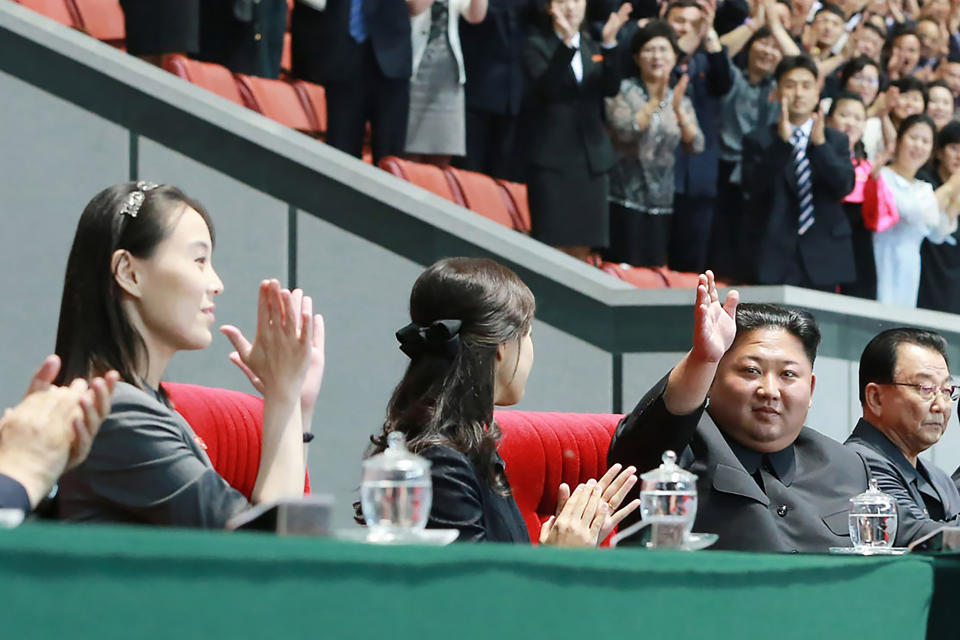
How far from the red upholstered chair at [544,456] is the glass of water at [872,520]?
2.77ft

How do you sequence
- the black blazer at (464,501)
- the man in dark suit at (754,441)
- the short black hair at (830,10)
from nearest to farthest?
1. the black blazer at (464,501)
2. the man in dark suit at (754,441)
3. the short black hair at (830,10)

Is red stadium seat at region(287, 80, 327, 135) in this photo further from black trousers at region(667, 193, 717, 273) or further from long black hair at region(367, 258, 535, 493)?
long black hair at region(367, 258, 535, 493)

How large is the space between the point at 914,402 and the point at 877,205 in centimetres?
289

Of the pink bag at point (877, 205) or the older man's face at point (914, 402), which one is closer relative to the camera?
the older man's face at point (914, 402)

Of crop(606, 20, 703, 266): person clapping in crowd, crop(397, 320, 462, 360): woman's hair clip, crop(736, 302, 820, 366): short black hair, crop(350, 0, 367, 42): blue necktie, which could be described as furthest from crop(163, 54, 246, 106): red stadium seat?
crop(397, 320, 462, 360): woman's hair clip

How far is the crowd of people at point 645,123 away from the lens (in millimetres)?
5039

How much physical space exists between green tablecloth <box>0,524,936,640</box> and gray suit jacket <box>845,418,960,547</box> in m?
1.64

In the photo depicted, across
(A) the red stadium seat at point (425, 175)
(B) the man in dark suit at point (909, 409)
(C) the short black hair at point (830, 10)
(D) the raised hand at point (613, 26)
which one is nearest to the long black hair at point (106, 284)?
(B) the man in dark suit at point (909, 409)

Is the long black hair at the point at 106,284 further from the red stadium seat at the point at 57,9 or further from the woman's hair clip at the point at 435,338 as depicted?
the red stadium seat at the point at 57,9

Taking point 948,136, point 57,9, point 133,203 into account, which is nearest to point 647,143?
point 948,136

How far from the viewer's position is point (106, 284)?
195 cm

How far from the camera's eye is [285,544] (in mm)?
1138

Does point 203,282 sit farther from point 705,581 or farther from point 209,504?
point 705,581

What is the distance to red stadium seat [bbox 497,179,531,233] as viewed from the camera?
5617 millimetres
